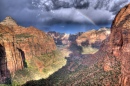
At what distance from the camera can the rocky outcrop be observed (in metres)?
134

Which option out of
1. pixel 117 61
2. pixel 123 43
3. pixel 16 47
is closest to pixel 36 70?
pixel 16 47

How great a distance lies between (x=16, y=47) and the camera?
15275cm

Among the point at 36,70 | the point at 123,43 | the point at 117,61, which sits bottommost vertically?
the point at 36,70

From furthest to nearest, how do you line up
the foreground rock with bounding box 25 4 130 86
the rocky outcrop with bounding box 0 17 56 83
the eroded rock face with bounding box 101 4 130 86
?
the rocky outcrop with bounding box 0 17 56 83 < the foreground rock with bounding box 25 4 130 86 < the eroded rock face with bounding box 101 4 130 86

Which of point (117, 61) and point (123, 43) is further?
point (117, 61)

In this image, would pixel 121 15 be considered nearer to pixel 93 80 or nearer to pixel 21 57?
pixel 93 80

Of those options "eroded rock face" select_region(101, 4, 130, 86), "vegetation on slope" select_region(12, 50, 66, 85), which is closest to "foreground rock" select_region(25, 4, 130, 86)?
"eroded rock face" select_region(101, 4, 130, 86)

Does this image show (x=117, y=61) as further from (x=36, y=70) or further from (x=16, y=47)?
(x=36, y=70)

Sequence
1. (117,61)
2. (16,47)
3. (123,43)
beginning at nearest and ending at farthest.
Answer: (123,43), (117,61), (16,47)

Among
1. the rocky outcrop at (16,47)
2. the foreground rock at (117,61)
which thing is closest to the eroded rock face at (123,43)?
the foreground rock at (117,61)

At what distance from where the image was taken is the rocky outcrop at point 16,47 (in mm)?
134500

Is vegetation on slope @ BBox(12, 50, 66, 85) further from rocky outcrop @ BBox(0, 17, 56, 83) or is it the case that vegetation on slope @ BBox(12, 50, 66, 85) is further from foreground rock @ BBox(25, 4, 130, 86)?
foreground rock @ BBox(25, 4, 130, 86)

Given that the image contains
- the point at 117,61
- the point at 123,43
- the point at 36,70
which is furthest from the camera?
the point at 36,70

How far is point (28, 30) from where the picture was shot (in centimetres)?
18700
